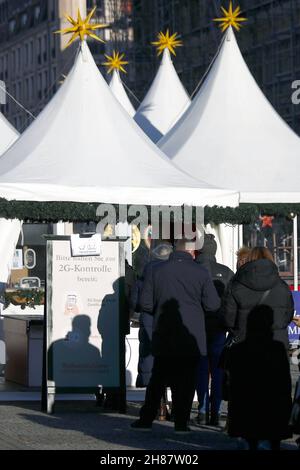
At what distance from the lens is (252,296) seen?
989cm

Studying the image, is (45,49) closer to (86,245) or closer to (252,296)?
(86,245)

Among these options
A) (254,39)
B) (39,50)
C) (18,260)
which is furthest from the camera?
(39,50)

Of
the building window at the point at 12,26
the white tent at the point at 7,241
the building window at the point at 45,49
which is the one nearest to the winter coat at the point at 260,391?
the white tent at the point at 7,241

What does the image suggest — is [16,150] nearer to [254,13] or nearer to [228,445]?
[228,445]

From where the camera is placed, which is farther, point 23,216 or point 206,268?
point 23,216

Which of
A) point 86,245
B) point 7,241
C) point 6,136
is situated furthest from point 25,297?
point 6,136

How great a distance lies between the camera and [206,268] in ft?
41.0

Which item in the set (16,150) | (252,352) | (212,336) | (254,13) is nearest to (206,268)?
(212,336)

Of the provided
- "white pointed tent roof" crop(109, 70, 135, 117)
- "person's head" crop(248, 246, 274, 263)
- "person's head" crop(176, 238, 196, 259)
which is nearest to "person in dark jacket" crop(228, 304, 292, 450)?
"person's head" crop(248, 246, 274, 263)

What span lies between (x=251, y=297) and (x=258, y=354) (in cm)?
41

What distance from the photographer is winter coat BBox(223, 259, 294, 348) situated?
9875 millimetres

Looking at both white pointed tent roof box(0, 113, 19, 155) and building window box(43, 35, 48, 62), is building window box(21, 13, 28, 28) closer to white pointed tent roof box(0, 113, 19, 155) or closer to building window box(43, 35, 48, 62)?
building window box(43, 35, 48, 62)

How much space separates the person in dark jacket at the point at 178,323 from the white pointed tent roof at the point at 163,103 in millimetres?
18596

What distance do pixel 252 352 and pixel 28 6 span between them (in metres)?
109
